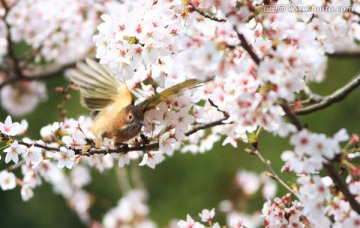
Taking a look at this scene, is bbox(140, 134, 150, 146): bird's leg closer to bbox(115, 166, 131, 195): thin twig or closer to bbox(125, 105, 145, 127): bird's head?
bbox(125, 105, 145, 127): bird's head

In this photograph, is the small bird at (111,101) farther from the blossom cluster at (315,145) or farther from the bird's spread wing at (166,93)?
the blossom cluster at (315,145)

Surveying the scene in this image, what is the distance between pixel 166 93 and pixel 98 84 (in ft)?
1.95

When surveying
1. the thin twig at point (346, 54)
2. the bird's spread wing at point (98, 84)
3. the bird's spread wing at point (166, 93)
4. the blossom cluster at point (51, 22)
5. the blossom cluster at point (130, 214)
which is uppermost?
the bird's spread wing at point (166, 93)

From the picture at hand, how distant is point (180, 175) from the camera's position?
11.4m

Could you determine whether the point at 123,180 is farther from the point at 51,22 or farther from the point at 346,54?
the point at 346,54

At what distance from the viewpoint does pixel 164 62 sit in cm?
274

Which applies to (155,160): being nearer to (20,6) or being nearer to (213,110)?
(213,110)

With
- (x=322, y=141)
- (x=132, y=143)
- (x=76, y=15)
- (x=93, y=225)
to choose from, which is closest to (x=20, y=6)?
(x=76, y=15)

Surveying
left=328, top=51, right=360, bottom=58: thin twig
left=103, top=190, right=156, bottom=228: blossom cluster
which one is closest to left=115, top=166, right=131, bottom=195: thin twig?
left=103, top=190, right=156, bottom=228: blossom cluster

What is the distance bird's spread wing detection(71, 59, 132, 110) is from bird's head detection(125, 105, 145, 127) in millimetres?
259

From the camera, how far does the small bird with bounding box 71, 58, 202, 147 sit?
8.45 feet

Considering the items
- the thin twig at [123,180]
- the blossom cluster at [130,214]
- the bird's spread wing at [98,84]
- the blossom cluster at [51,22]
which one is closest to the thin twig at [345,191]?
the bird's spread wing at [98,84]

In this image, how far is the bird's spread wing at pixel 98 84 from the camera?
295 cm

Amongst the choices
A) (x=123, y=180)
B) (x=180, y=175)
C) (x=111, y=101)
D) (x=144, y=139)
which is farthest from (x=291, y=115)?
(x=180, y=175)
